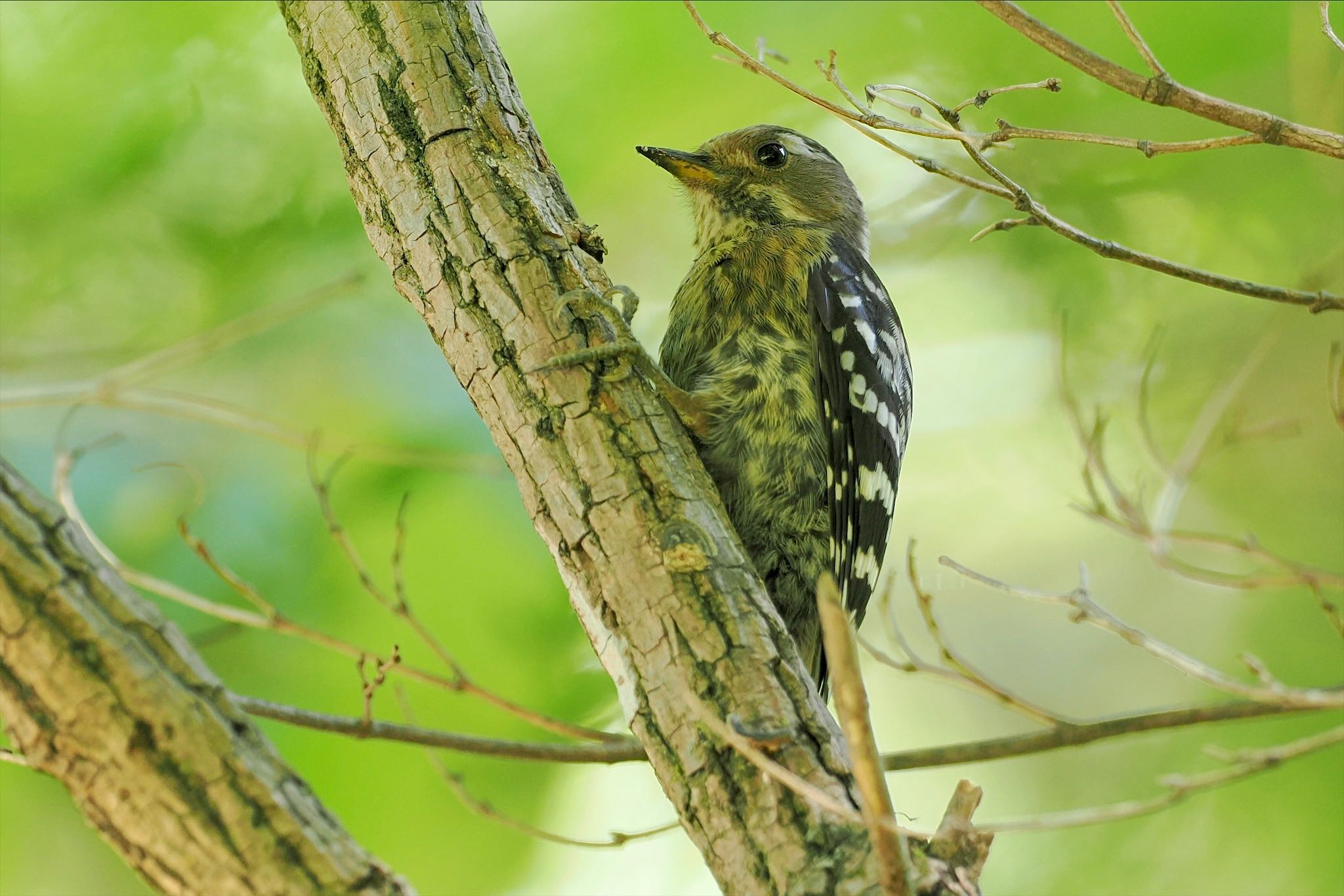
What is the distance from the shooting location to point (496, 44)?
225cm

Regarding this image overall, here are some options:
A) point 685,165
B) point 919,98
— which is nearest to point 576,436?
point 919,98

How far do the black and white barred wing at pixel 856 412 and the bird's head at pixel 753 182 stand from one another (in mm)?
277

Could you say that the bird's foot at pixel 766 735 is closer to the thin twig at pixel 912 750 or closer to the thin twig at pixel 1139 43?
the thin twig at pixel 912 750

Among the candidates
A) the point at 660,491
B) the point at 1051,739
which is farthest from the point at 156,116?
the point at 1051,739

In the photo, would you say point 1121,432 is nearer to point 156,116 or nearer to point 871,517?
point 871,517

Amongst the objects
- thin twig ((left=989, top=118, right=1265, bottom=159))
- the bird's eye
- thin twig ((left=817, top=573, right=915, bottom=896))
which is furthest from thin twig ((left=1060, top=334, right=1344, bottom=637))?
the bird's eye

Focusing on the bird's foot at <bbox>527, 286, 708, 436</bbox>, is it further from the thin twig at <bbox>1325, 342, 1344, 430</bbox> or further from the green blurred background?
the green blurred background

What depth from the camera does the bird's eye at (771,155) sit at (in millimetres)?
3305

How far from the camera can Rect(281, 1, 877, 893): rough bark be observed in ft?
5.12

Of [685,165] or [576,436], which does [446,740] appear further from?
[685,165]

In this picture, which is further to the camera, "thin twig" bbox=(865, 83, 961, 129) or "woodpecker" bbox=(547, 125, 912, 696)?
"woodpecker" bbox=(547, 125, 912, 696)

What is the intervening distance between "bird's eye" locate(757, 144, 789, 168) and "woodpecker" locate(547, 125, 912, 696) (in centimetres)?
13

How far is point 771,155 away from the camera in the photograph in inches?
131

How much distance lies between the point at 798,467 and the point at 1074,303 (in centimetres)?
198
